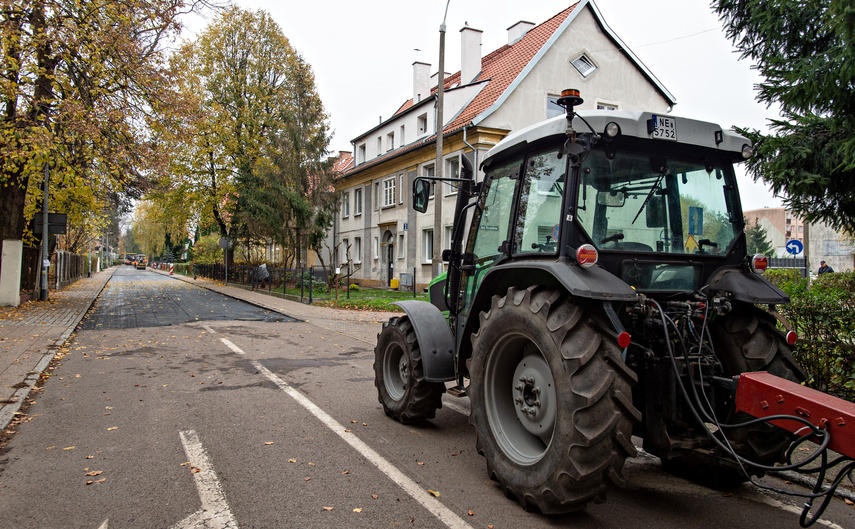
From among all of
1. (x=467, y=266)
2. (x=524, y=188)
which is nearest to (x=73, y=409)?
(x=467, y=266)

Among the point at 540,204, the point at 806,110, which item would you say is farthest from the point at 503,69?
the point at 540,204

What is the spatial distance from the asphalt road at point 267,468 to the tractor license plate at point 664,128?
2.42 m

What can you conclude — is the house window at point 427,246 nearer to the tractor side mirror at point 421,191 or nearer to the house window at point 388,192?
the house window at point 388,192

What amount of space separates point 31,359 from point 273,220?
1888 cm

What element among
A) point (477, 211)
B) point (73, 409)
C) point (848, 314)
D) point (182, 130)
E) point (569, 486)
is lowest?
point (73, 409)

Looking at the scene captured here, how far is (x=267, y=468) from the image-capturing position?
15.1 ft

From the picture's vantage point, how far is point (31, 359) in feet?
30.9

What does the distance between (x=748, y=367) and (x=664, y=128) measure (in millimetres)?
1642

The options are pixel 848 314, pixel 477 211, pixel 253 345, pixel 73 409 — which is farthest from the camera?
pixel 253 345

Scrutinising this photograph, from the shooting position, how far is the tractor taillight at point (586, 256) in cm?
358

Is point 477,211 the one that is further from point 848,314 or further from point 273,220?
point 273,220

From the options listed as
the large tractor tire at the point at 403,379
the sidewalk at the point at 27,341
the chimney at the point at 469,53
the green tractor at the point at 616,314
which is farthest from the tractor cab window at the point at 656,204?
the chimney at the point at 469,53

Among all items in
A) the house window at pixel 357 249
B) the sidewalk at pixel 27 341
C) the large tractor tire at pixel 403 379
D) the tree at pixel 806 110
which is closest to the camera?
the large tractor tire at pixel 403 379

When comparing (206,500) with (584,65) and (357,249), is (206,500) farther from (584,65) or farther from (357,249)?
(357,249)
